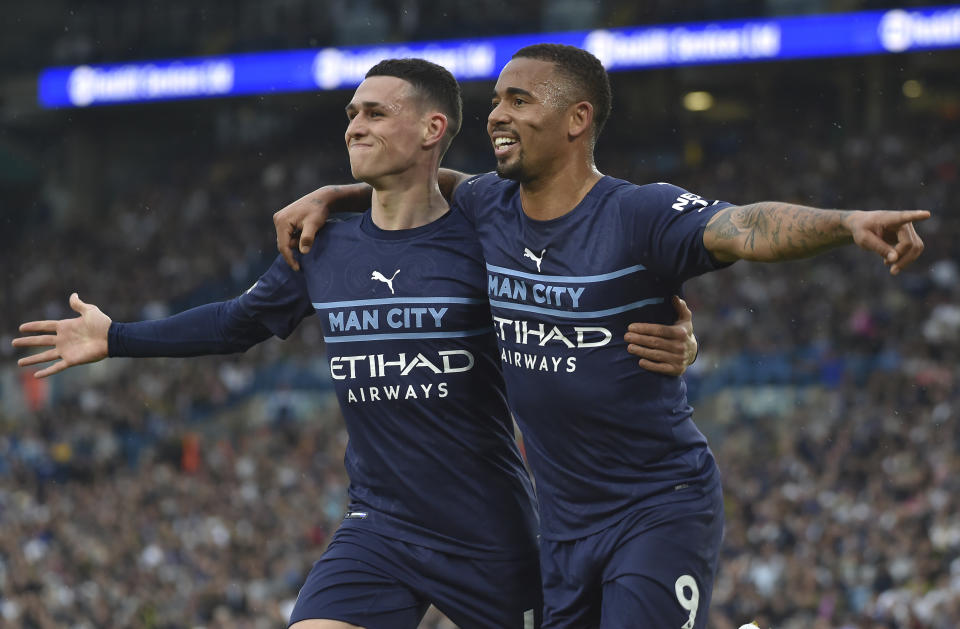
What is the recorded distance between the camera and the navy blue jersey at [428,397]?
4676 mm

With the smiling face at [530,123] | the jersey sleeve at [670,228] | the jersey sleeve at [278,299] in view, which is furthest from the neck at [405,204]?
the jersey sleeve at [670,228]

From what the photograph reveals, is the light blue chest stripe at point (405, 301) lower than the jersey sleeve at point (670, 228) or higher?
lower

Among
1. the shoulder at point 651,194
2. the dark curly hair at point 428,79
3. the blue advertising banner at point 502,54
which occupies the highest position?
the blue advertising banner at point 502,54

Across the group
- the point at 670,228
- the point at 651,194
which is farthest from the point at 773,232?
the point at 651,194

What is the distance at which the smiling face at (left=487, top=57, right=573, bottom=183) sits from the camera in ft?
14.2

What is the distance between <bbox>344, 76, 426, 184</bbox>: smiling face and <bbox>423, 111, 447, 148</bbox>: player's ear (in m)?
0.02

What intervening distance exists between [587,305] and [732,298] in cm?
1599

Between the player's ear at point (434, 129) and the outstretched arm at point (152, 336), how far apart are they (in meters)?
0.93

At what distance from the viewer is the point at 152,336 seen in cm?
512

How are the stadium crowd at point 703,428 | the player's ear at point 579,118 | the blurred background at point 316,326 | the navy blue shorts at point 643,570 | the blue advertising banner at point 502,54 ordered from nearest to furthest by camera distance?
the navy blue shorts at point 643,570 → the player's ear at point 579,118 → the stadium crowd at point 703,428 → the blurred background at point 316,326 → the blue advertising banner at point 502,54

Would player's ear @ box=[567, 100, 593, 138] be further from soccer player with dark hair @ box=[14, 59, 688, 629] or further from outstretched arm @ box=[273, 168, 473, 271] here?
outstretched arm @ box=[273, 168, 473, 271]

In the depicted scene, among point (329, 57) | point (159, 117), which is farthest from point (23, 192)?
point (329, 57)

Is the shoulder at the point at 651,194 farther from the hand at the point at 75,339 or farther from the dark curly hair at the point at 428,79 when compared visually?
the hand at the point at 75,339

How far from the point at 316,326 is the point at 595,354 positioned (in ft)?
62.3
